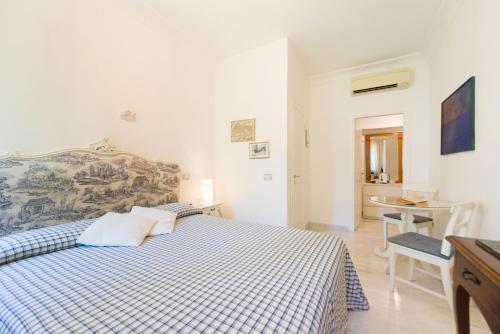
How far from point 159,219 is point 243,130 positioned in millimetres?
1831

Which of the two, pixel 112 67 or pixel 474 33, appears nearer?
pixel 474 33

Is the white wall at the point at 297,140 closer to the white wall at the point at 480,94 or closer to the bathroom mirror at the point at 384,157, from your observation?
the white wall at the point at 480,94

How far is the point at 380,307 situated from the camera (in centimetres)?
165

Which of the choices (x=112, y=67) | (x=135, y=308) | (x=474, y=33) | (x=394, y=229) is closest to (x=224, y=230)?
(x=135, y=308)

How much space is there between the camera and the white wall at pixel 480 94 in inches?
56.6

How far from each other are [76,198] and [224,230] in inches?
48.7

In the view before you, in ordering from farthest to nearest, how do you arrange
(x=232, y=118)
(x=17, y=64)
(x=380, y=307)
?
(x=232, y=118), (x=380, y=307), (x=17, y=64)

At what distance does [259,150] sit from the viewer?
304cm

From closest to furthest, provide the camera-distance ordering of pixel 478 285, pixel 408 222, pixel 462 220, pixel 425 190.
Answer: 1. pixel 478 285
2. pixel 462 220
3. pixel 408 222
4. pixel 425 190

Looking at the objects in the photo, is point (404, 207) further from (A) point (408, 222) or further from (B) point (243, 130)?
(B) point (243, 130)

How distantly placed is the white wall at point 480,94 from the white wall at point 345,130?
0.88 m

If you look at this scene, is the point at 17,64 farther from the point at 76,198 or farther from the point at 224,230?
the point at 224,230

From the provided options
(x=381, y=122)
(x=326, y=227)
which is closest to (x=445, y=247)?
(x=326, y=227)

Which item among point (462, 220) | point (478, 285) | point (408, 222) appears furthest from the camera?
point (408, 222)
